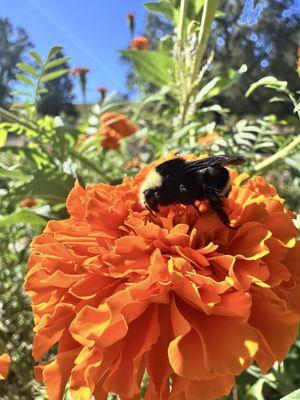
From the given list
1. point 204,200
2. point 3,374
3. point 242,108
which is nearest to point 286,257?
point 204,200

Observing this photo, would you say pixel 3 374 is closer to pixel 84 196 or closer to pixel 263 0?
pixel 84 196

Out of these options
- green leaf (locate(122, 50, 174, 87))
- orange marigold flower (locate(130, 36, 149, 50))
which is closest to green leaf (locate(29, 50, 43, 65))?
green leaf (locate(122, 50, 174, 87))

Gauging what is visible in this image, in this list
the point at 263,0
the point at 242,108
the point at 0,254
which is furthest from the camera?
the point at 242,108

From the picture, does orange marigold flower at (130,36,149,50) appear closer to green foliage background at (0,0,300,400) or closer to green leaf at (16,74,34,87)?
green foliage background at (0,0,300,400)

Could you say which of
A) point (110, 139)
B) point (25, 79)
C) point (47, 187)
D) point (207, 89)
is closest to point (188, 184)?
point (207, 89)

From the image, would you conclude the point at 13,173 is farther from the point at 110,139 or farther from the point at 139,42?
the point at 139,42
